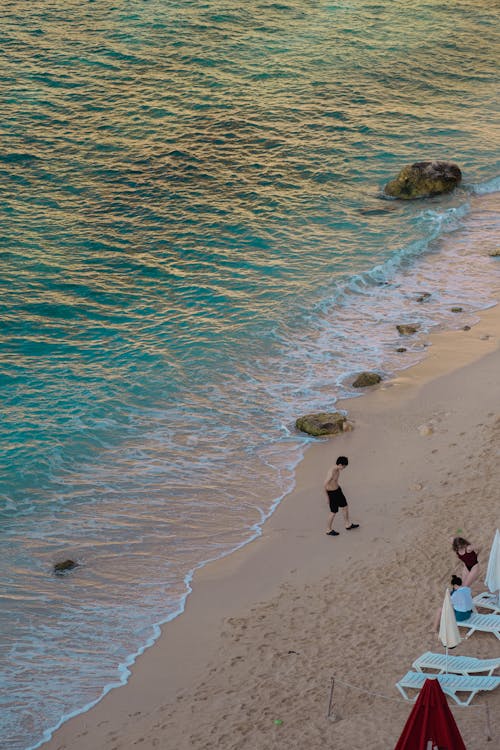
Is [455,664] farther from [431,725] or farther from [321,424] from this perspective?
[321,424]

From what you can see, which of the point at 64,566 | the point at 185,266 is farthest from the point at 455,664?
A: the point at 185,266

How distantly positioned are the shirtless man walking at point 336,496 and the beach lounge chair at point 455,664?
3858 millimetres

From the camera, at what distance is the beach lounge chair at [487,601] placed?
12.7m

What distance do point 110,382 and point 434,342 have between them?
25.0 feet

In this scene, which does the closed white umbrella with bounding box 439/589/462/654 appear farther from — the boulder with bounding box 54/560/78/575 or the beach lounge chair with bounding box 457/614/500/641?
the boulder with bounding box 54/560/78/575

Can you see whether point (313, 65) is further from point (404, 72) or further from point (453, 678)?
point (453, 678)

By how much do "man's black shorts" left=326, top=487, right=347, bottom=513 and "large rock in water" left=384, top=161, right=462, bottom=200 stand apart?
61.2ft

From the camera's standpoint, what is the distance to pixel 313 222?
30.1 meters

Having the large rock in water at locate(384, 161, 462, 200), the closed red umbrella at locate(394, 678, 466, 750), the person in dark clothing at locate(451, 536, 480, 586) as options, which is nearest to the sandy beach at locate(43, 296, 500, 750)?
the person in dark clothing at locate(451, 536, 480, 586)

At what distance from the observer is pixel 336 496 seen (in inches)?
595

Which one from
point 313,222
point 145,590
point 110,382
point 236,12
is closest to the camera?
point 145,590

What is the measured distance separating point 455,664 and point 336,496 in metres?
4.27

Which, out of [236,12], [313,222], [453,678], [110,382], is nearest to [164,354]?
[110,382]

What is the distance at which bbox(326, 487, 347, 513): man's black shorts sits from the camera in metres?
15.1
